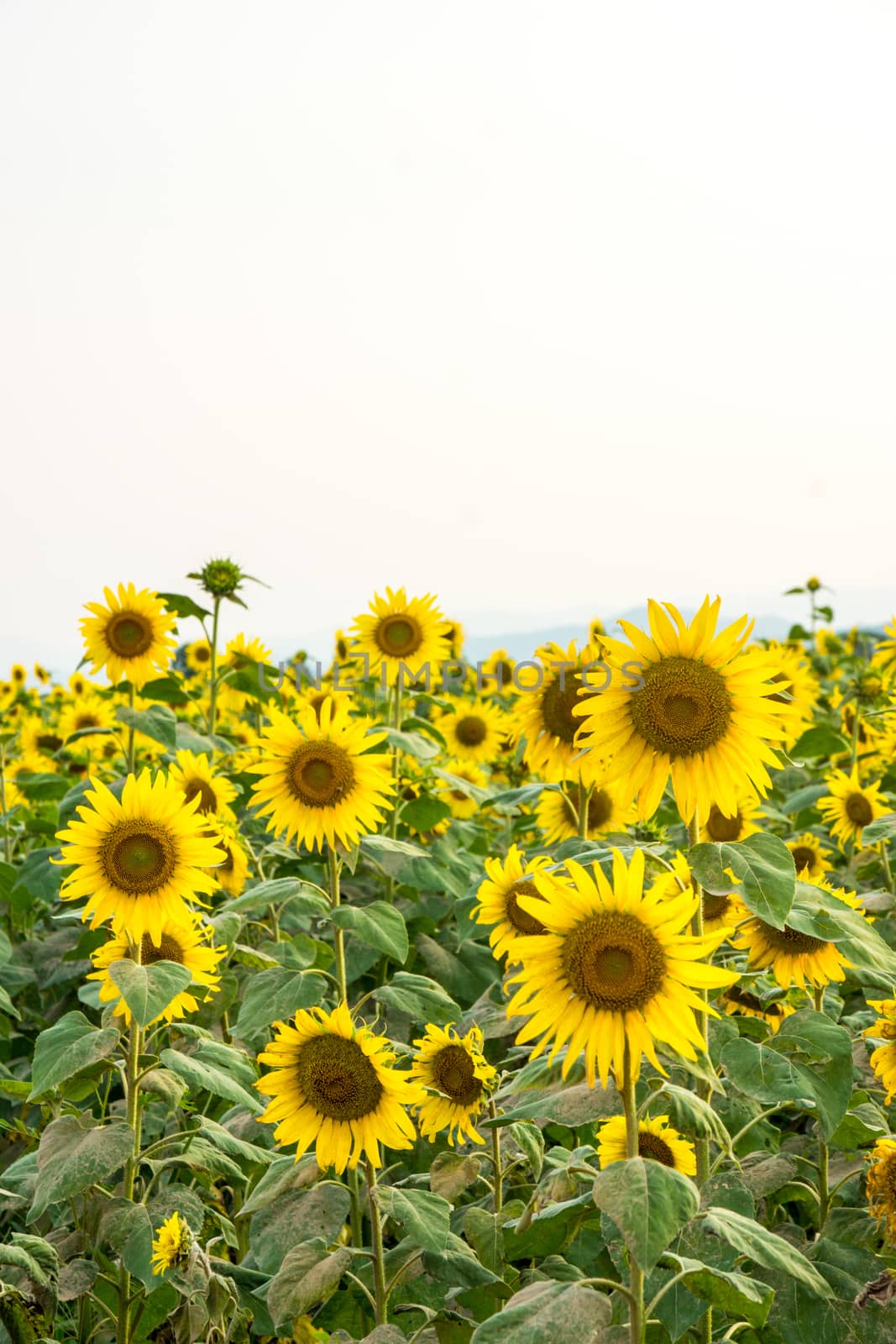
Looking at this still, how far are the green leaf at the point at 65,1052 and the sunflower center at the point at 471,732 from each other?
4869 mm

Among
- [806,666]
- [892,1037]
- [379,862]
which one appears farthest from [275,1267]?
[806,666]

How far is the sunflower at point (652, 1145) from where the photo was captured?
2578mm

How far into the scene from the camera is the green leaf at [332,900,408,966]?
2.99 metres

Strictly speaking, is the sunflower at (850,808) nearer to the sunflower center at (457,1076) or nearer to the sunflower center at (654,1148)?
the sunflower center at (457,1076)

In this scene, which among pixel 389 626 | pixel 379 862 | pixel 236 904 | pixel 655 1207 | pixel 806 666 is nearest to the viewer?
pixel 655 1207

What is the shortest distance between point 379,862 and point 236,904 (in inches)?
64.7

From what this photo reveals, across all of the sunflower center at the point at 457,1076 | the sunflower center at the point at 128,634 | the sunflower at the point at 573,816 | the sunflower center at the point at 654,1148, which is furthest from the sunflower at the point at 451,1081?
the sunflower center at the point at 128,634

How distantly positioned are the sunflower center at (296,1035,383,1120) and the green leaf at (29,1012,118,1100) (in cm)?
43

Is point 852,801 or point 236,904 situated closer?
point 236,904

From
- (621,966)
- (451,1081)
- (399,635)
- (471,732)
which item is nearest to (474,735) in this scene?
(471,732)

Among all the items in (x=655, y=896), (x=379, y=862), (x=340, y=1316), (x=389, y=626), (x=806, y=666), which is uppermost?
(x=806, y=666)

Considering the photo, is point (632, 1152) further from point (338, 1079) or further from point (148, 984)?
point (148, 984)

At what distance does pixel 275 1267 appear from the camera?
2.92 meters

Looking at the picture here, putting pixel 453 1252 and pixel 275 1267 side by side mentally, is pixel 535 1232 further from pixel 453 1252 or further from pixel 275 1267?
pixel 275 1267
